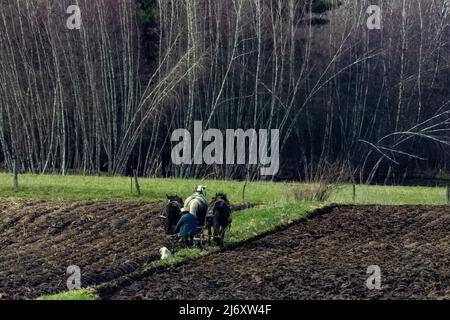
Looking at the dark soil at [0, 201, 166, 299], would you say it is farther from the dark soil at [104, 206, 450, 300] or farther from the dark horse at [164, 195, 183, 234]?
the dark soil at [104, 206, 450, 300]

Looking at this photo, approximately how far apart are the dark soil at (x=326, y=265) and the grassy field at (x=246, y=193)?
901 millimetres

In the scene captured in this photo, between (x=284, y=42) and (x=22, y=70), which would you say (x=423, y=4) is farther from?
(x=22, y=70)

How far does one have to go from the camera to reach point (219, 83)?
3781 cm

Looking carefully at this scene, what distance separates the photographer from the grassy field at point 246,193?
2169 centimetres

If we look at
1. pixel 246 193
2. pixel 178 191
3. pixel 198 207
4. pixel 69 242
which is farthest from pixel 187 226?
pixel 246 193

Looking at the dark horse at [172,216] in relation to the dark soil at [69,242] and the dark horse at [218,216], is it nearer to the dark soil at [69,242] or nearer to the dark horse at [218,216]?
the dark soil at [69,242]

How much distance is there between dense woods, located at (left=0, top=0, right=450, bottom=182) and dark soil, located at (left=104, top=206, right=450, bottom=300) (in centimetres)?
1369

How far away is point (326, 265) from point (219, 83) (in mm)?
22225

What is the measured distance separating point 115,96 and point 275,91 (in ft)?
17.4

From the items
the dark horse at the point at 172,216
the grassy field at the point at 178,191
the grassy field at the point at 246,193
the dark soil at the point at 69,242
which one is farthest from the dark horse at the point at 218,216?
the grassy field at the point at 178,191

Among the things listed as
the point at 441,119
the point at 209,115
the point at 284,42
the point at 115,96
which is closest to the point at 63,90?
the point at 115,96

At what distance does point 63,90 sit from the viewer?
36.2 m

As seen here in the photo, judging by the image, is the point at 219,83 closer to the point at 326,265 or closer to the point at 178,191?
the point at 178,191

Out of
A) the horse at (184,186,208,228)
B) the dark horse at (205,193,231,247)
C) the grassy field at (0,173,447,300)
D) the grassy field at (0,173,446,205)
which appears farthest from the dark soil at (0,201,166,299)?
the grassy field at (0,173,446,205)
